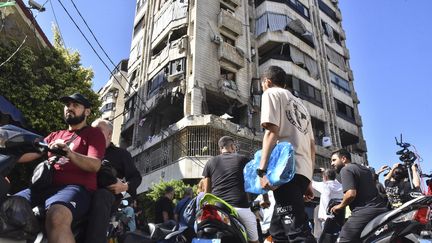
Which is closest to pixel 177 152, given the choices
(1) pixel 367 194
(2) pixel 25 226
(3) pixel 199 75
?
(3) pixel 199 75

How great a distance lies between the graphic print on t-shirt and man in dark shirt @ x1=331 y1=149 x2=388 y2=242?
966 mm

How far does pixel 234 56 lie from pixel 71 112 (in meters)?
20.6

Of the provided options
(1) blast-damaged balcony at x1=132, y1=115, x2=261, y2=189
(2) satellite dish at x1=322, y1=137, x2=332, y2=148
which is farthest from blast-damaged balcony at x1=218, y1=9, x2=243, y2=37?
(2) satellite dish at x1=322, y1=137, x2=332, y2=148

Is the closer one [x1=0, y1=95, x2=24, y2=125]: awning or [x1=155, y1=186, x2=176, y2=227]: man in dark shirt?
[x1=0, y1=95, x2=24, y2=125]: awning

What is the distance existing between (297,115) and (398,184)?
3.94 meters

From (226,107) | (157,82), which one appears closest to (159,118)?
(157,82)

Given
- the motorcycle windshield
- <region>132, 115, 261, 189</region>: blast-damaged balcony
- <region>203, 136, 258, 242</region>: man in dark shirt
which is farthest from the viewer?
<region>132, 115, 261, 189</region>: blast-damaged balcony

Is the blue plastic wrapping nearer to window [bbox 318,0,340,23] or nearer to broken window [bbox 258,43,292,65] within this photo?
broken window [bbox 258,43,292,65]

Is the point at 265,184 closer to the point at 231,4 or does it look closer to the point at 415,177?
the point at 415,177

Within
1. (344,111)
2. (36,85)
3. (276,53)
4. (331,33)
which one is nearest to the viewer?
(36,85)

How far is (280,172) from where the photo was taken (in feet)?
9.14

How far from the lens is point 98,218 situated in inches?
100

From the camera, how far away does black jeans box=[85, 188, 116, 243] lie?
2.48 m

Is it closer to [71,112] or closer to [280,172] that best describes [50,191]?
[71,112]
